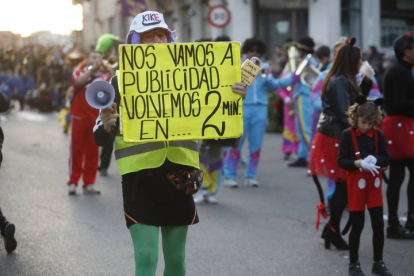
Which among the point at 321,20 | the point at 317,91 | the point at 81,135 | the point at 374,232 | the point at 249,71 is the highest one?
the point at 321,20

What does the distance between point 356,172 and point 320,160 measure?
1031mm

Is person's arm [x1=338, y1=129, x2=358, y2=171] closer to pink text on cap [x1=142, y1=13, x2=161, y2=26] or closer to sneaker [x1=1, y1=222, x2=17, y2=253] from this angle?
pink text on cap [x1=142, y1=13, x2=161, y2=26]

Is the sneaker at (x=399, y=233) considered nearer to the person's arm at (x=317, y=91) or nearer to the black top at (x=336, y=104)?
the black top at (x=336, y=104)

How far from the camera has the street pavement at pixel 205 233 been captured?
5.70 m

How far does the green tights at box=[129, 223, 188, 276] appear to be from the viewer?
378 cm

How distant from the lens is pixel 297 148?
12516 mm

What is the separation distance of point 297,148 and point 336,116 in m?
6.02

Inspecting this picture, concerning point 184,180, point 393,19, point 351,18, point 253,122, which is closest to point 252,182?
point 253,122

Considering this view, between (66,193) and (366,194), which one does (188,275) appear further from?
(66,193)

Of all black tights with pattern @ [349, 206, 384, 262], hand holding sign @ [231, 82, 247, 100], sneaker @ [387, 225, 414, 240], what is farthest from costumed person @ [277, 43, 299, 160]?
hand holding sign @ [231, 82, 247, 100]

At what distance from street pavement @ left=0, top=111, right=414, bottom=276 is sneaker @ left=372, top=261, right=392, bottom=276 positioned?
176mm

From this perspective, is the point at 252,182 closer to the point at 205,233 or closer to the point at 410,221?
the point at 205,233

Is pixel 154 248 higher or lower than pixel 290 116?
lower

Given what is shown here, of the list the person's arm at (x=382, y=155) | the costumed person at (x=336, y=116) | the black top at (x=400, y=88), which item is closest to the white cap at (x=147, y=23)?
the person's arm at (x=382, y=155)
